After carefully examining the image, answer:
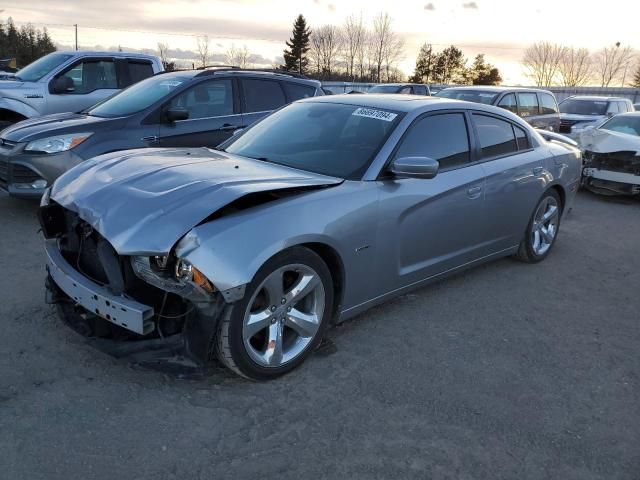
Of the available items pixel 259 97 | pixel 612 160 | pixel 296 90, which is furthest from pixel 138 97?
pixel 612 160

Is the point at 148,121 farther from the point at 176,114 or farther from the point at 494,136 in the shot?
the point at 494,136

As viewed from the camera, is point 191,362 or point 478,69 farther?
point 478,69

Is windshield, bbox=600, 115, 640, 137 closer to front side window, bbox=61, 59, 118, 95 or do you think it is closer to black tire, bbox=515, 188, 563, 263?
black tire, bbox=515, 188, 563, 263

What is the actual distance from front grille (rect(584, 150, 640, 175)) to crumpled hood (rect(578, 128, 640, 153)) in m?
0.07

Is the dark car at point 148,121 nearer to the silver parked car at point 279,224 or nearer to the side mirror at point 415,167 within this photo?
the silver parked car at point 279,224

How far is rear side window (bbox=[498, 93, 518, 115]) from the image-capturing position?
11641 millimetres

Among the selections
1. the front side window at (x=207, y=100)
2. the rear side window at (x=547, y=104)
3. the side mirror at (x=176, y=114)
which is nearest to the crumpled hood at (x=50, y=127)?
the side mirror at (x=176, y=114)

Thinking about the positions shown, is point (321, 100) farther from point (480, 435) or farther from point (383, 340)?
point (480, 435)

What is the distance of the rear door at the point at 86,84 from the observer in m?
8.83

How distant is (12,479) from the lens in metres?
2.32

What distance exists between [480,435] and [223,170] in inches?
84.3

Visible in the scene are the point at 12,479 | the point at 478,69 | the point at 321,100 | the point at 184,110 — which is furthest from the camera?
the point at 478,69

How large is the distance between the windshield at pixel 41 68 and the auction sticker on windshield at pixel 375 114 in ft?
22.0

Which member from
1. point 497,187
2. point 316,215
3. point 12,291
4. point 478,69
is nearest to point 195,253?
point 316,215
